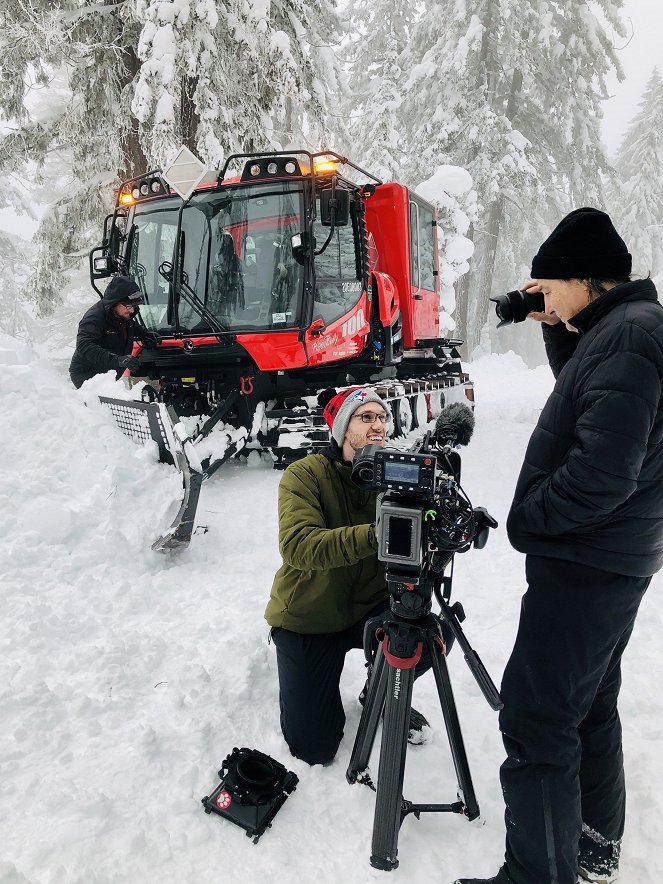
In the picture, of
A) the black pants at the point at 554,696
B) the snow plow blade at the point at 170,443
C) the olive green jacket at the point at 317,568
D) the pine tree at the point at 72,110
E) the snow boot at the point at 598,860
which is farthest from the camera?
the pine tree at the point at 72,110

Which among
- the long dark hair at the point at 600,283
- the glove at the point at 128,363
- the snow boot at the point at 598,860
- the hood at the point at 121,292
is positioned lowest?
the snow boot at the point at 598,860

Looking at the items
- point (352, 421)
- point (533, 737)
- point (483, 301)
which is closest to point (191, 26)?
point (352, 421)

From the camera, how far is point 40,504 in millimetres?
4086

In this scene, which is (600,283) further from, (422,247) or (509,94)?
(509,94)

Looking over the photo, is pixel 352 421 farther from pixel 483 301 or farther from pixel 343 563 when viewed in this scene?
pixel 483 301

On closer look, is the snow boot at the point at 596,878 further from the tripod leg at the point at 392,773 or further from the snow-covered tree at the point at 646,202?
the snow-covered tree at the point at 646,202

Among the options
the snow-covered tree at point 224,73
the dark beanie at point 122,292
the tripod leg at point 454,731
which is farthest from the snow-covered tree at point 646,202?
the tripod leg at point 454,731

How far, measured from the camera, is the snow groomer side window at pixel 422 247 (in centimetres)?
855

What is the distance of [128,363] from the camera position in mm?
6652

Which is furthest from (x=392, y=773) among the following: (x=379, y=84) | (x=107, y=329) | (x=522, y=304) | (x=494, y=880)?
(x=379, y=84)

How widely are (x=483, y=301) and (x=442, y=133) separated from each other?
21.2ft

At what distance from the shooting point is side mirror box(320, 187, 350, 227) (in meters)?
5.83

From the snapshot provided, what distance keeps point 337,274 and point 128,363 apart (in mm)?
2605

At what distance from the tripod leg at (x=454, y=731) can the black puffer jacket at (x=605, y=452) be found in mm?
591
